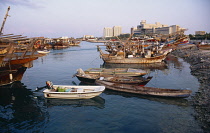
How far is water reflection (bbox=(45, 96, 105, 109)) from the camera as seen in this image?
50.4 ft

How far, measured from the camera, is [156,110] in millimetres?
13875

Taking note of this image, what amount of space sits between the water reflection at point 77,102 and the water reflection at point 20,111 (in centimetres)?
86

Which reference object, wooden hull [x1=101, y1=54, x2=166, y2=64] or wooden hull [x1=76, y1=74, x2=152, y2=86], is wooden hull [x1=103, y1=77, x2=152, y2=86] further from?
wooden hull [x1=101, y1=54, x2=166, y2=64]

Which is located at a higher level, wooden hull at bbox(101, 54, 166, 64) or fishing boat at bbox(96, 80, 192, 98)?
wooden hull at bbox(101, 54, 166, 64)

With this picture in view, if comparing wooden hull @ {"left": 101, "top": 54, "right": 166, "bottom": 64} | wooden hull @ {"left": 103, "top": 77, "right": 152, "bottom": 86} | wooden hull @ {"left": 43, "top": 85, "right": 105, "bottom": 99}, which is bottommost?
wooden hull @ {"left": 43, "top": 85, "right": 105, "bottom": 99}

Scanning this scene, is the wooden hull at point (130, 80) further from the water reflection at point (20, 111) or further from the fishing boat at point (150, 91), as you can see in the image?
the water reflection at point (20, 111)

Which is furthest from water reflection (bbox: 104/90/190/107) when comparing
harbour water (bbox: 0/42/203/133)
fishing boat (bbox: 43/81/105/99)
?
fishing boat (bbox: 43/81/105/99)

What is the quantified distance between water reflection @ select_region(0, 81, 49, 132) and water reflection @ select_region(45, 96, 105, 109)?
0.86m

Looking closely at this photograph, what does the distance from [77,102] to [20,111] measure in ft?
16.4

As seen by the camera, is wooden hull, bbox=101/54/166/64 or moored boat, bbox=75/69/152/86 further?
wooden hull, bbox=101/54/166/64

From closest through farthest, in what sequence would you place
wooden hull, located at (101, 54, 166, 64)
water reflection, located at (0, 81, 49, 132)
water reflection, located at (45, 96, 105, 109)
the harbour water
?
the harbour water, water reflection, located at (0, 81, 49, 132), water reflection, located at (45, 96, 105, 109), wooden hull, located at (101, 54, 166, 64)

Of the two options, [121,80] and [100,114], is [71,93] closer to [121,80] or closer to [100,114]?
[100,114]

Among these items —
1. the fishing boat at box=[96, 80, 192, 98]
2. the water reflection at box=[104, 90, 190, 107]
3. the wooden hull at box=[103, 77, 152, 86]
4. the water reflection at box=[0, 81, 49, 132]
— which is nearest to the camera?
the water reflection at box=[0, 81, 49, 132]

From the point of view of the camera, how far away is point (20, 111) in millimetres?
14289
